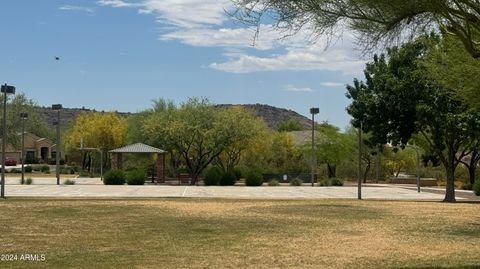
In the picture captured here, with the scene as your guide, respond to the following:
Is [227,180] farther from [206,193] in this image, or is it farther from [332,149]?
[332,149]

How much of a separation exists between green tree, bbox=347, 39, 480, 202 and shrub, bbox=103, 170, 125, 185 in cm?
2124

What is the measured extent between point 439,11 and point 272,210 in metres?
11.9

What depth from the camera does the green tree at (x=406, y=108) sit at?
28094mm

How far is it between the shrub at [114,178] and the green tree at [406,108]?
69.7 feet

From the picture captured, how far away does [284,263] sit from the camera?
405 inches

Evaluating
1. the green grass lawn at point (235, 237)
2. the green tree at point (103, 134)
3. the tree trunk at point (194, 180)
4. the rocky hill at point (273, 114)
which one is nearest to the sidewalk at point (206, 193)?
the tree trunk at point (194, 180)

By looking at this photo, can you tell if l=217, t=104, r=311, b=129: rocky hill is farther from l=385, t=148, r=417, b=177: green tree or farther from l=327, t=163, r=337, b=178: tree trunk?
l=327, t=163, r=337, b=178: tree trunk

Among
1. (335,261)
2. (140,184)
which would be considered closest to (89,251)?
(335,261)

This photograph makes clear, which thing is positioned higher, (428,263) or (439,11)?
(439,11)

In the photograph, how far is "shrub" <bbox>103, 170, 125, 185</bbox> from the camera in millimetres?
46750

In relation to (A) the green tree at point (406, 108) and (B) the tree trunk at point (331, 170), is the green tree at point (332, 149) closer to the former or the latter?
(B) the tree trunk at point (331, 170)

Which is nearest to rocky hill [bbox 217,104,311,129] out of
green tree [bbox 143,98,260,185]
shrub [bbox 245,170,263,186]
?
green tree [bbox 143,98,260,185]

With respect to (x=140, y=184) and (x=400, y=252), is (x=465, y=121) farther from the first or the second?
(x=140, y=184)

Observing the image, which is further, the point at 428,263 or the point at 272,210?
the point at 272,210
